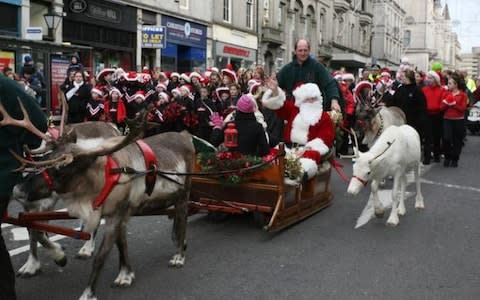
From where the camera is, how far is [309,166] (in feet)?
24.9

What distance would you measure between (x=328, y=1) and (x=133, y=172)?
49.1 meters

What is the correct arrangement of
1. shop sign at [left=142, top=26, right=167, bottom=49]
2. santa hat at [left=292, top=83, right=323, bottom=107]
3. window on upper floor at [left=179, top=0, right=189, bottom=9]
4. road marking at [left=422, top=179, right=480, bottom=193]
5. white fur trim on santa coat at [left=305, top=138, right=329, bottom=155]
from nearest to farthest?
white fur trim on santa coat at [left=305, top=138, right=329, bottom=155]
santa hat at [left=292, top=83, right=323, bottom=107]
road marking at [left=422, top=179, right=480, bottom=193]
shop sign at [left=142, top=26, right=167, bottom=49]
window on upper floor at [left=179, top=0, right=189, bottom=9]

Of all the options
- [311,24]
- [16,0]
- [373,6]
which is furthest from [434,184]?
[373,6]

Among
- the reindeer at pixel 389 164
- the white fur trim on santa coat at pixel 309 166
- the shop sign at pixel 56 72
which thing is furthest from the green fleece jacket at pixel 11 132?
the shop sign at pixel 56 72

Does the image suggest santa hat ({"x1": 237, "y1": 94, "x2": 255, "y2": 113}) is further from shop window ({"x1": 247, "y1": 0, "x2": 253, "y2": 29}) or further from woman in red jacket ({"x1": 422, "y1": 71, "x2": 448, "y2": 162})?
shop window ({"x1": 247, "y1": 0, "x2": 253, "y2": 29})

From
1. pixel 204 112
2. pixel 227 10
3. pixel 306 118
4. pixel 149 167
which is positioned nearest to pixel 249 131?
pixel 306 118

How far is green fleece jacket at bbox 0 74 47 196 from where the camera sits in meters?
4.21

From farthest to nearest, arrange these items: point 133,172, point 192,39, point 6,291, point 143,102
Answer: point 192,39
point 143,102
point 133,172
point 6,291

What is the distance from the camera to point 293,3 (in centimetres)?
4334

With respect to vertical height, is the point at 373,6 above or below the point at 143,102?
above

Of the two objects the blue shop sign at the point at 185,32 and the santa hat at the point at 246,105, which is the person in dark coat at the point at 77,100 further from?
the blue shop sign at the point at 185,32

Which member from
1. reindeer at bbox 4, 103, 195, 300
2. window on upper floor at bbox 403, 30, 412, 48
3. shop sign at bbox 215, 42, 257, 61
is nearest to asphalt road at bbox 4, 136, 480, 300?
reindeer at bbox 4, 103, 195, 300

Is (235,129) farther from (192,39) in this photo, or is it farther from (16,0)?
(192,39)

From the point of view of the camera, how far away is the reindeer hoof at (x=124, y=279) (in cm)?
529
